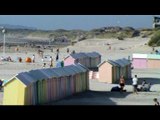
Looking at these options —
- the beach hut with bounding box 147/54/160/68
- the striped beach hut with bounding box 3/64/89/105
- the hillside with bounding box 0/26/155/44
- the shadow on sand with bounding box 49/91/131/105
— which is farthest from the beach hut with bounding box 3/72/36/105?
the hillside with bounding box 0/26/155/44

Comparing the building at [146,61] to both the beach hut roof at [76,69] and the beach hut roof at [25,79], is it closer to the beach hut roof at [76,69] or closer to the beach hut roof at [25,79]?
the beach hut roof at [76,69]

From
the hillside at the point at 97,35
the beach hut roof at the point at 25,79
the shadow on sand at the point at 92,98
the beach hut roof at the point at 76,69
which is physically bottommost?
the shadow on sand at the point at 92,98

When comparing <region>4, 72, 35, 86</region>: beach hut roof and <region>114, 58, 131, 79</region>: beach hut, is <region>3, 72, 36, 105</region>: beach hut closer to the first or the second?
<region>4, 72, 35, 86</region>: beach hut roof

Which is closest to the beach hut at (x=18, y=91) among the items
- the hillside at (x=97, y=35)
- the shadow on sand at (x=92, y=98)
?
the shadow on sand at (x=92, y=98)

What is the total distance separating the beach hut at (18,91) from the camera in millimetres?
11656

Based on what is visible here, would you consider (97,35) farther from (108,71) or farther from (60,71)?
(60,71)

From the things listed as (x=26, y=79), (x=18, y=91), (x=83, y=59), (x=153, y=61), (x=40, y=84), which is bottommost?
(x=18, y=91)

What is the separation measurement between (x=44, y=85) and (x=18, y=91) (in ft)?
4.79

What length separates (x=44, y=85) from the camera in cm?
1310

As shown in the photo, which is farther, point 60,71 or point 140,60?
point 140,60

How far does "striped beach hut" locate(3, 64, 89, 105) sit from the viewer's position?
11.8 meters

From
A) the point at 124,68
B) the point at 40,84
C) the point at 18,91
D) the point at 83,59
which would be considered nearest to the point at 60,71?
the point at 40,84
